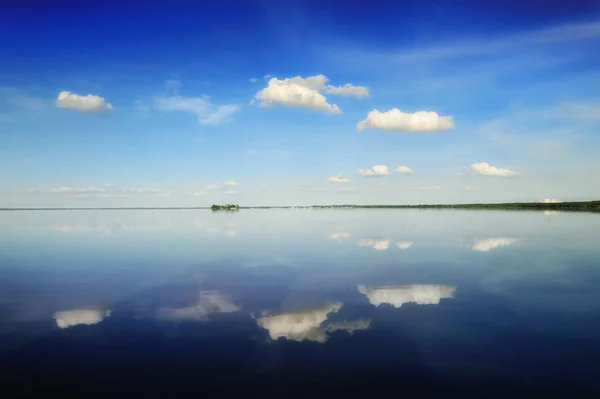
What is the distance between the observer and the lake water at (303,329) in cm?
977

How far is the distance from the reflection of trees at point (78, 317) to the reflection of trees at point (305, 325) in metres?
6.18

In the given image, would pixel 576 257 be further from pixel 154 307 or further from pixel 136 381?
pixel 136 381

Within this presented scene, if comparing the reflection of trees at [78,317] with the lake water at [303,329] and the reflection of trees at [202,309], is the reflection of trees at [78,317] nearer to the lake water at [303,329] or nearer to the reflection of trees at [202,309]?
the lake water at [303,329]

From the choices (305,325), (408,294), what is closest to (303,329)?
(305,325)

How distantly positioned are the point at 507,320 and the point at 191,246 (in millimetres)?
32097

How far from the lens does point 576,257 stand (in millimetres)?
31031

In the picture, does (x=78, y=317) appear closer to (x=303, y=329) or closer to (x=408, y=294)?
(x=303, y=329)

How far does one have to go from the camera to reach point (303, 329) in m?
13.8

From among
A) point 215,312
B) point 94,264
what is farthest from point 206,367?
point 94,264

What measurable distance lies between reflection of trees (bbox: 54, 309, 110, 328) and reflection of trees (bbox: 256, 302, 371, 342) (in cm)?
618

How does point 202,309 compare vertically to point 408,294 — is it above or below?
below

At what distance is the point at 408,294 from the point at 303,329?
7.21 metres

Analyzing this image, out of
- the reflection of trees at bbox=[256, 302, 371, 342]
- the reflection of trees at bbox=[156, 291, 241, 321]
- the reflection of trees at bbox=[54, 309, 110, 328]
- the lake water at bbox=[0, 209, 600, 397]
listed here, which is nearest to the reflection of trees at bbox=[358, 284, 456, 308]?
the lake water at bbox=[0, 209, 600, 397]

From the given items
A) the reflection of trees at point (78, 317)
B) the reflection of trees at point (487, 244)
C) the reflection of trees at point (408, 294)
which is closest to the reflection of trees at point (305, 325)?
the reflection of trees at point (408, 294)
